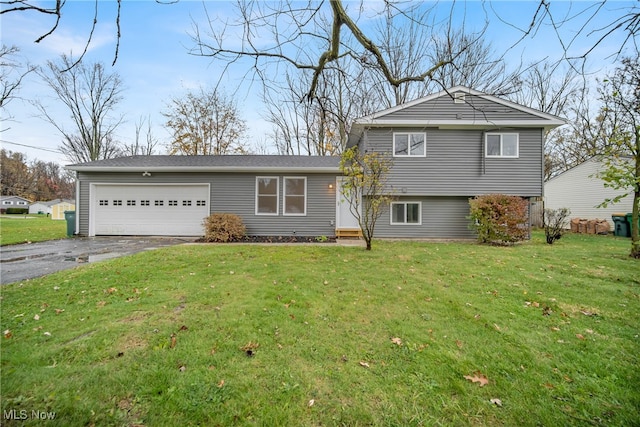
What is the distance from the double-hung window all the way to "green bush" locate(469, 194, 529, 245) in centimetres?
220

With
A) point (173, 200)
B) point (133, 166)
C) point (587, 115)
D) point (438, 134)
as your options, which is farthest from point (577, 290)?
point (587, 115)

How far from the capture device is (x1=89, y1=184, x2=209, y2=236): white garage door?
11219 mm

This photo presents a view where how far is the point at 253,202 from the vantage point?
1134 cm

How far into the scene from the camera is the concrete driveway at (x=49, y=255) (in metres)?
5.36

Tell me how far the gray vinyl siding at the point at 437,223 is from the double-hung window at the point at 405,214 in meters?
0.14

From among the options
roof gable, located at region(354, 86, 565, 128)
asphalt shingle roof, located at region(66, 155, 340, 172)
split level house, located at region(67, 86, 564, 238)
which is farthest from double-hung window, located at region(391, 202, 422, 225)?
roof gable, located at region(354, 86, 565, 128)

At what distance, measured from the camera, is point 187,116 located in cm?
2119

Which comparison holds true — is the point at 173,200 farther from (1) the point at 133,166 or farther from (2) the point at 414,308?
(2) the point at 414,308

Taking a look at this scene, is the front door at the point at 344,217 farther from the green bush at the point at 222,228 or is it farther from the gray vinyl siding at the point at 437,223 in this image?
the green bush at the point at 222,228

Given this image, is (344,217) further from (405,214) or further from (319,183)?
(405,214)

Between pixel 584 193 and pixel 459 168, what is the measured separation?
37.0 ft

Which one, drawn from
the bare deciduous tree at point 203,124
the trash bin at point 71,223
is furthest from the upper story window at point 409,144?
the bare deciduous tree at point 203,124

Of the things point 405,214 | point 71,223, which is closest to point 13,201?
point 71,223

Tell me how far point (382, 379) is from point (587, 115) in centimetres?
2576
